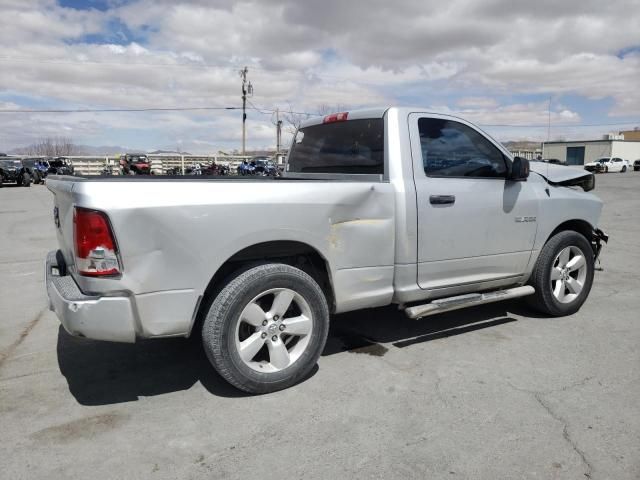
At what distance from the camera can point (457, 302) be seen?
3.78 meters

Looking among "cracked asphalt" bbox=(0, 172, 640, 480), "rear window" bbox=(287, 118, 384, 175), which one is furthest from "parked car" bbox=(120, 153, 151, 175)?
"cracked asphalt" bbox=(0, 172, 640, 480)

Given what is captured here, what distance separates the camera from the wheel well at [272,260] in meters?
3.09

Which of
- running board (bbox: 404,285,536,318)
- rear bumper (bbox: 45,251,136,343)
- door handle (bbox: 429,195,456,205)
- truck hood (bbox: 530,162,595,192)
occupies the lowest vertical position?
running board (bbox: 404,285,536,318)

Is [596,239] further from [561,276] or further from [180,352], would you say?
[180,352]

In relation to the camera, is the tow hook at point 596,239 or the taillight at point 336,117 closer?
the taillight at point 336,117

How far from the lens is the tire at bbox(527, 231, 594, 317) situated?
444 centimetres

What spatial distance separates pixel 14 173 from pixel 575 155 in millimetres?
61361

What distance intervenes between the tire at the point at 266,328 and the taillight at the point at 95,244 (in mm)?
641

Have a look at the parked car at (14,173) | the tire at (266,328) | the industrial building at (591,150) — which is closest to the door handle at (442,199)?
the tire at (266,328)

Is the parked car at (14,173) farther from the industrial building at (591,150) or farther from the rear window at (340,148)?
the industrial building at (591,150)

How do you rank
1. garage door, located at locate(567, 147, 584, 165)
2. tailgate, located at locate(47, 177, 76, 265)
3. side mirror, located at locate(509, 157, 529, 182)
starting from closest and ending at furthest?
tailgate, located at locate(47, 177, 76, 265) < side mirror, located at locate(509, 157, 529, 182) < garage door, located at locate(567, 147, 584, 165)

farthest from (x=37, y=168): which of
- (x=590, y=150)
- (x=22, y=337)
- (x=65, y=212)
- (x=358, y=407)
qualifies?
(x=590, y=150)

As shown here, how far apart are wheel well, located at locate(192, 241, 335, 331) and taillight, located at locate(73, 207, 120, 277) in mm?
632

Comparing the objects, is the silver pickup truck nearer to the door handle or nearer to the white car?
the door handle
